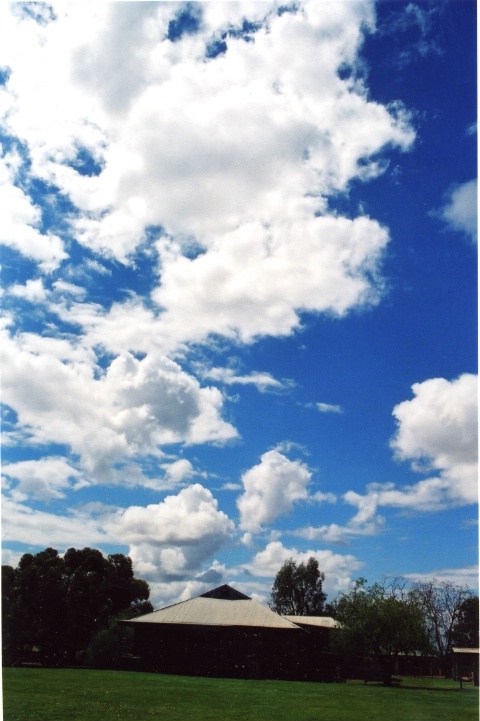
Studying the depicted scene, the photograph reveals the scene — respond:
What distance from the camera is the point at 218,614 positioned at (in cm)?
3500

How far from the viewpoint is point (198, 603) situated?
123ft

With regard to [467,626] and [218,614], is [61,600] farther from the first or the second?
[467,626]

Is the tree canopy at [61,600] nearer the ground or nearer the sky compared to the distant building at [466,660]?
nearer the sky

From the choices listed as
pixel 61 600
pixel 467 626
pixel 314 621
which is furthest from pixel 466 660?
pixel 61 600

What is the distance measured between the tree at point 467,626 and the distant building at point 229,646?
8.20 meters

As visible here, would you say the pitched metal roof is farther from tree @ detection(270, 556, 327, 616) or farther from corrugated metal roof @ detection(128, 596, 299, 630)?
tree @ detection(270, 556, 327, 616)

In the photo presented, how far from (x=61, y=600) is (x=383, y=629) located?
57.6ft

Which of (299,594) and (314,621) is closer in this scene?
(314,621)

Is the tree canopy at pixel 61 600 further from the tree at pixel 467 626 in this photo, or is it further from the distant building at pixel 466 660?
the tree at pixel 467 626

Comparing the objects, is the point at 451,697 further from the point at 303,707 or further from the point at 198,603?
the point at 198,603

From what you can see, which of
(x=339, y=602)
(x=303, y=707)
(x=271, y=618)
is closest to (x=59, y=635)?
(x=271, y=618)

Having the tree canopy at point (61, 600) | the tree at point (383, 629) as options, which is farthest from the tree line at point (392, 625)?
the tree canopy at point (61, 600)

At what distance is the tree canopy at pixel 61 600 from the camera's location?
3247 centimetres

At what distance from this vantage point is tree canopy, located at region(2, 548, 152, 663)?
3247cm
